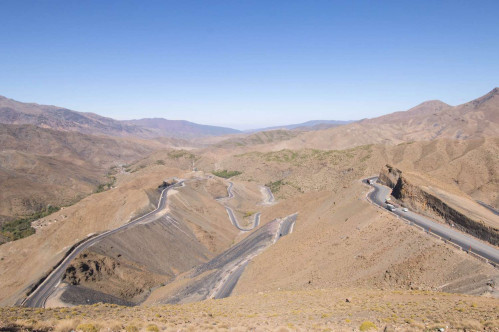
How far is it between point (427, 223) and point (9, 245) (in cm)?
7568

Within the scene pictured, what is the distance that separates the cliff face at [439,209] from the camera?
27.4m

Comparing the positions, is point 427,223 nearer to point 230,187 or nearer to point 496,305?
point 496,305

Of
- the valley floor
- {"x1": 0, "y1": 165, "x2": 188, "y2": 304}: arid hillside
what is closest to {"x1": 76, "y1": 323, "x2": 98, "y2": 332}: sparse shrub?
the valley floor

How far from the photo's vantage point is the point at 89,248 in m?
42.4

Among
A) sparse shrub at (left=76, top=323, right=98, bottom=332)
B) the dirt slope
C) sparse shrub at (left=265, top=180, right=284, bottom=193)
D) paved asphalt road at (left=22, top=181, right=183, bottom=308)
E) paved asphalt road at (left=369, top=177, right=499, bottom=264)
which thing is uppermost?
sparse shrub at (left=76, top=323, right=98, bottom=332)

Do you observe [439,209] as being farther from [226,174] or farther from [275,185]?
[226,174]

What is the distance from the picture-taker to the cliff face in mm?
27406

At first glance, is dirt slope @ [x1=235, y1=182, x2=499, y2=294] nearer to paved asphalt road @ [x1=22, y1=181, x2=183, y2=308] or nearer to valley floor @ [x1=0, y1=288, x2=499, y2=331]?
valley floor @ [x1=0, y1=288, x2=499, y2=331]

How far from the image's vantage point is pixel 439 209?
1339 inches

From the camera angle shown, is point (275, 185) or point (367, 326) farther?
Result: point (275, 185)

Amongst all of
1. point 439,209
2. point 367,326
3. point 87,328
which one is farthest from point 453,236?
point 87,328

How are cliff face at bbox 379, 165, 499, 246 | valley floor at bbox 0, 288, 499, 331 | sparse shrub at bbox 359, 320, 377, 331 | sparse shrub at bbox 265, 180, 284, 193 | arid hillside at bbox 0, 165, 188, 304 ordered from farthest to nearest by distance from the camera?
sparse shrub at bbox 265, 180, 284, 193
arid hillside at bbox 0, 165, 188, 304
cliff face at bbox 379, 165, 499, 246
sparse shrub at bbox 359, 320, 377, 331
valley floor at bbox 0, 288, 499, 331

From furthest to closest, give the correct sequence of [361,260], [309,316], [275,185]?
[275,185], [361,260], [309,316]

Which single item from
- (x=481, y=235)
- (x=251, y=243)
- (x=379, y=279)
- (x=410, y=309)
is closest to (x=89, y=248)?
(x=251, y=243)
